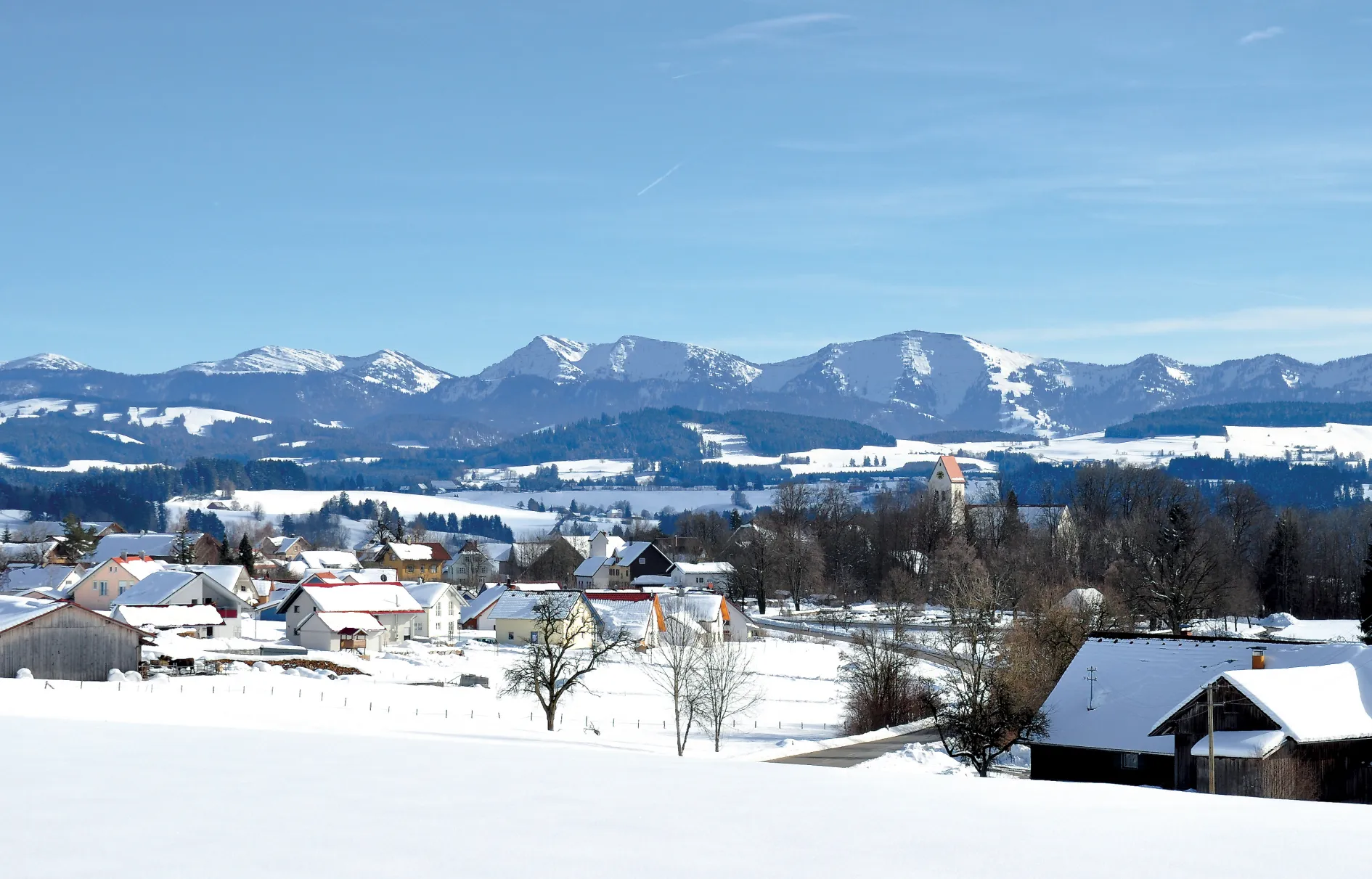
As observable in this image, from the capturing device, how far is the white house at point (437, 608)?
81.6 meters

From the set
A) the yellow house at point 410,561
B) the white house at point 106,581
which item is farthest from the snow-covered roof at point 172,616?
the yellow house at point 410,561

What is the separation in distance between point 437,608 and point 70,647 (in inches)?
1478

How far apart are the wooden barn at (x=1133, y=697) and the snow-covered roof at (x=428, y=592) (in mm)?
55691

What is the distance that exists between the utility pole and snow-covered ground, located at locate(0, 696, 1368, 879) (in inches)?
517

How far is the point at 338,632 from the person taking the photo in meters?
70.6

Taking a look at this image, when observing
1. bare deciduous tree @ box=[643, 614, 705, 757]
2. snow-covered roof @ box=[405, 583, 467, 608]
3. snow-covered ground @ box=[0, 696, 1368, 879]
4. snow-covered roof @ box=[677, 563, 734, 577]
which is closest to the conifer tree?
snow-covered roof @ box=[405, 583, 467, 608]

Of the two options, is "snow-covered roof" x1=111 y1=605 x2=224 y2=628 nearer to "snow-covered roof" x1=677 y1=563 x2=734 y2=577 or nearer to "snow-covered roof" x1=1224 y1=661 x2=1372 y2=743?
"snow-covered roof" x1=677 y1=563 x2=734 y2=577

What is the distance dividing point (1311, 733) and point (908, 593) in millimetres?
76996

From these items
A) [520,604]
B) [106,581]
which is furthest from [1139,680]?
[106,581]

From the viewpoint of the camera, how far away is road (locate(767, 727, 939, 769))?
111 feet

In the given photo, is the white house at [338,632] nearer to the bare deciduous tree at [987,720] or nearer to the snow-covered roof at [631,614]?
the snow-covered roof at [631,614]

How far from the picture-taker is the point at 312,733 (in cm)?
1522

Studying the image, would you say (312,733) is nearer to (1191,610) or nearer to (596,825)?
(596,825)

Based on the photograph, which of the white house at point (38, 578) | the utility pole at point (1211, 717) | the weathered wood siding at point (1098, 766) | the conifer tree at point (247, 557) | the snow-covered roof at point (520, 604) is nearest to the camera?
the utility pole at point (1211, 717)
